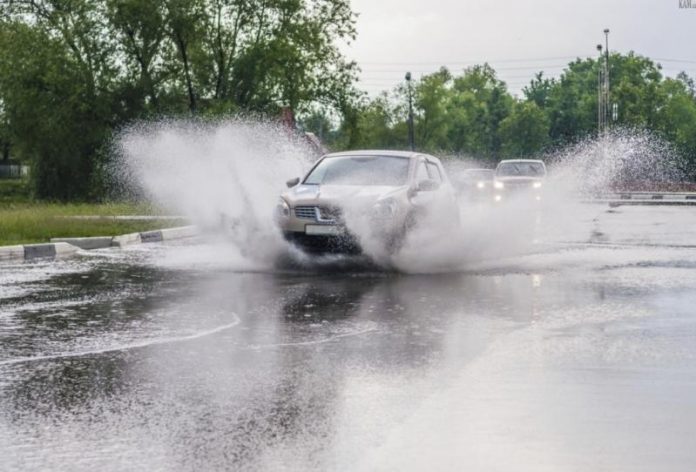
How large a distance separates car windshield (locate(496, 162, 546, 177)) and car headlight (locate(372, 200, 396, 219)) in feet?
86.7

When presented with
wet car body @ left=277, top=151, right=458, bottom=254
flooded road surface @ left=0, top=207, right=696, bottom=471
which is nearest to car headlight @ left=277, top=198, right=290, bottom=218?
wet car body @ left=277, top=151, right=458, bottom=254

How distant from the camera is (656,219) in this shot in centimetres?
3284

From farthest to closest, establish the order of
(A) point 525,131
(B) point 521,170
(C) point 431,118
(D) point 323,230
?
(C) point 431,118 < (A) point 525,131 < (B) point 521,170 < (D) point 323,230

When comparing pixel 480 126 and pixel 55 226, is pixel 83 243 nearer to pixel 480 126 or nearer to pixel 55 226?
pixel 55 226

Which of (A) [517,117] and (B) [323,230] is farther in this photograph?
(A) [517,117]

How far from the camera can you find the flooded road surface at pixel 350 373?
5.60 m

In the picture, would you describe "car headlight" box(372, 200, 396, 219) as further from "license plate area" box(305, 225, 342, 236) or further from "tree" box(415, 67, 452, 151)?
"tree" box(415, 67, 452, 151)

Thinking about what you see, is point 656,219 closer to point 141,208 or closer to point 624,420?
point 141,208

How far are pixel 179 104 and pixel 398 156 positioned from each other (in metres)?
31.3

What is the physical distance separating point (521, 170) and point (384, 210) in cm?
2705

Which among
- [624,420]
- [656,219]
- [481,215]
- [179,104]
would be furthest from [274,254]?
[179,104]

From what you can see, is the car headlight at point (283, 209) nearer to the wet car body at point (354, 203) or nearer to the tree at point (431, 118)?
the wet car body at point (354, 203)

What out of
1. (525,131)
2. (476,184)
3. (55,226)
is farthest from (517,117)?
(55,226)

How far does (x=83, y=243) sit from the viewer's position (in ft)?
70.4
